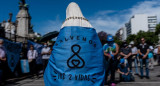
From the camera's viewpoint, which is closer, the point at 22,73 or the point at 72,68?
the point at 72,68

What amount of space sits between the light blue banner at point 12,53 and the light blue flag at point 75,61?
20.0 ft

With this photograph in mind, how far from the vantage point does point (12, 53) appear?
32.0ft

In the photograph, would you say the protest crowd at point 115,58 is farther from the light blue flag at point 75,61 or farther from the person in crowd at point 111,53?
the light blue flag at point 75,61

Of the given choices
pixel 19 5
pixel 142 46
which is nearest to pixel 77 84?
pixel 142 46

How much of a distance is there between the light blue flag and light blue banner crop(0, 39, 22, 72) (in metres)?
6.09

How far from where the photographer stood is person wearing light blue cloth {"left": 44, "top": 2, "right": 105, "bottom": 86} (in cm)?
350

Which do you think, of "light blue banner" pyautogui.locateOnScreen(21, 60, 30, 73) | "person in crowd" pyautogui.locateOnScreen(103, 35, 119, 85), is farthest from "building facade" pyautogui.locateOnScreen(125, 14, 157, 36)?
"person in crowd" pyautogui.locateOnScreen(103, 35, 119, 85)

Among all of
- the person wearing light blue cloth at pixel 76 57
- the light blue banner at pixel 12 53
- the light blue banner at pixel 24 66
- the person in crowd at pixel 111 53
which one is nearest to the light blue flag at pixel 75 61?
the person wearing light blue cloth at pixel 76 57

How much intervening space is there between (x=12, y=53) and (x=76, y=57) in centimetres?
708

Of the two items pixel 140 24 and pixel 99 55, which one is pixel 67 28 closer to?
pixel 99 55

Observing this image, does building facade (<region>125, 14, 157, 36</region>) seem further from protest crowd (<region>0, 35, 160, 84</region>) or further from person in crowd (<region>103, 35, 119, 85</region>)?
person in crowd (<region>103, 35, 119, 85</region>)

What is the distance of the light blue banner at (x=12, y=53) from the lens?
30.2 feet

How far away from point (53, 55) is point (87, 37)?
739 millimetres

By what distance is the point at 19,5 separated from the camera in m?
35.2
